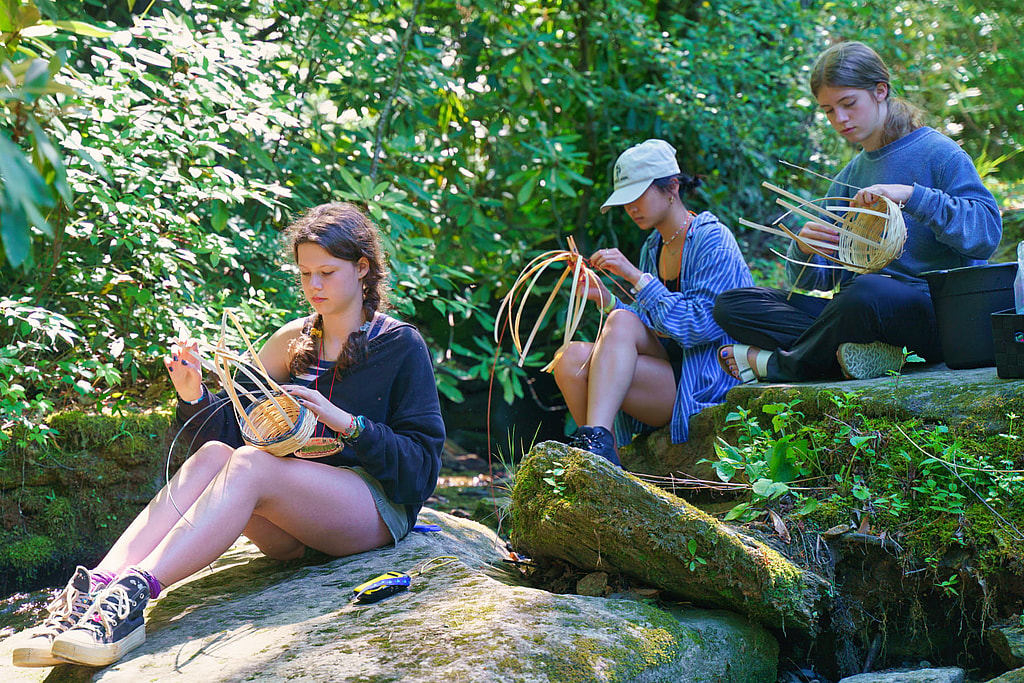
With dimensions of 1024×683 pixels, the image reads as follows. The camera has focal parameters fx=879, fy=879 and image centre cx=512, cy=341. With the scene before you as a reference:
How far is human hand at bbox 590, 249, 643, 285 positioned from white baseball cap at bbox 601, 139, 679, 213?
0.76ft

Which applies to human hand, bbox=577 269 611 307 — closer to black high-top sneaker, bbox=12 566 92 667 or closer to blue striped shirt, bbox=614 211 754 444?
blue striped shirt, bbox=614 211 754 444

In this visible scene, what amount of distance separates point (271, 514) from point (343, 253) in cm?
81

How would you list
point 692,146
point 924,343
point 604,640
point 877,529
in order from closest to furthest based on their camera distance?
point 604,640
point 877,529
point 924,343
point 692,146

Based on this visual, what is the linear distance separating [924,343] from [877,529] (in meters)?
0.83

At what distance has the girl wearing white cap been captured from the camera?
3211 mm

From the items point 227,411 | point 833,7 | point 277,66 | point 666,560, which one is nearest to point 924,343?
point 666,560

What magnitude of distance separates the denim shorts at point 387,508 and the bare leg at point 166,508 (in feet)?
1.28

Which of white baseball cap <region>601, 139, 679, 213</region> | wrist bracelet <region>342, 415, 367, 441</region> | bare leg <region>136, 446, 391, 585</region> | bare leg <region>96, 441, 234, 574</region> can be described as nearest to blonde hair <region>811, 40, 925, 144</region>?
white baseball cap <region>601, 139, 679, 213</region>

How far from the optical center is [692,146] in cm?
581

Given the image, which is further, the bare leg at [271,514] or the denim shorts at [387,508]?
the denim shorts at [387,508]

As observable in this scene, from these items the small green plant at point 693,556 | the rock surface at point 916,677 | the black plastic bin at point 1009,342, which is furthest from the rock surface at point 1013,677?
the black plastic bin at point 1009,342

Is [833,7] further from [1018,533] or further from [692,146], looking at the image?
[1018,533]

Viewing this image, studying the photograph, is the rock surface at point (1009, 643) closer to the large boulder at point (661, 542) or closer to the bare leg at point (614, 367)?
the large boulder at point (661, 542)

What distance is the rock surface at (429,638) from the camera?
1.89 meters
